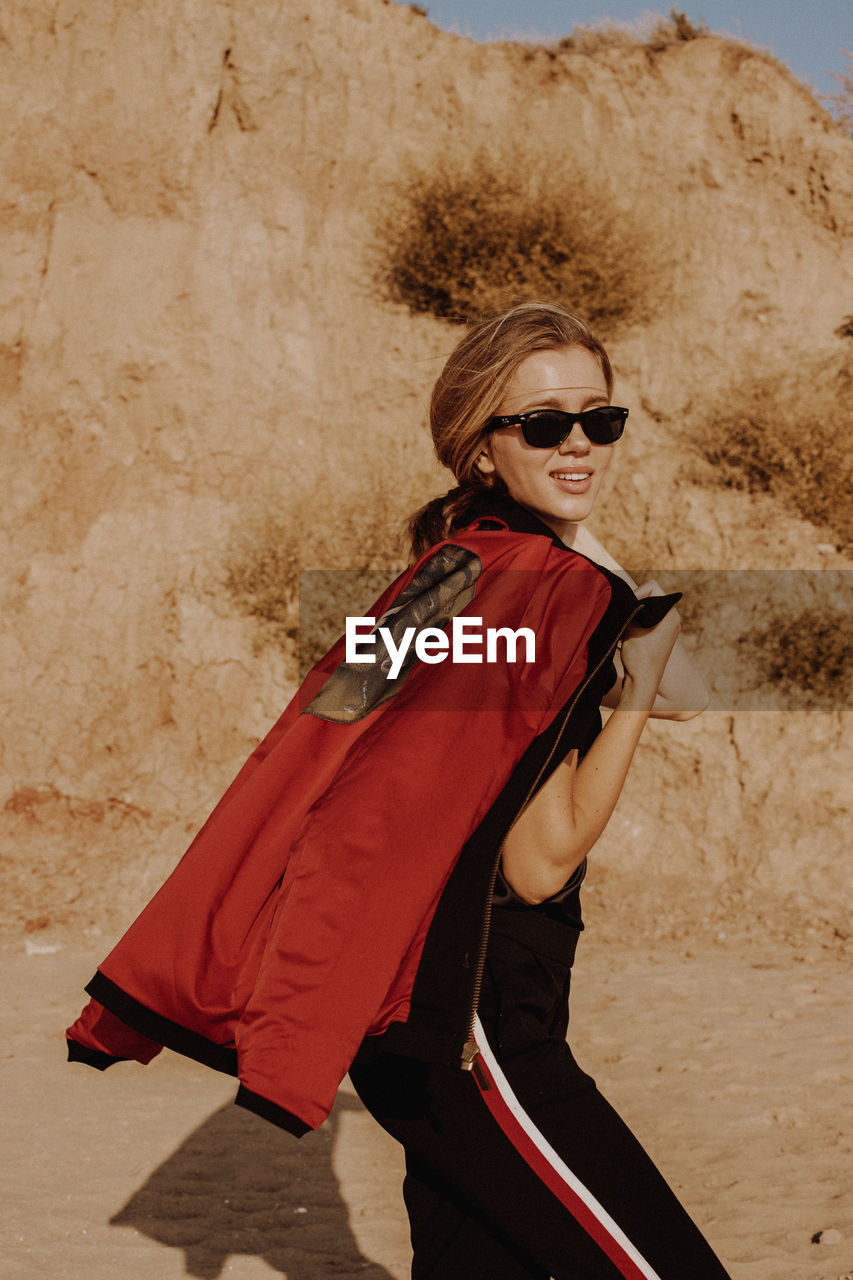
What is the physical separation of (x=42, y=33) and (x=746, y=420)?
273 inches

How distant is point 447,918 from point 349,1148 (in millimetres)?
3482

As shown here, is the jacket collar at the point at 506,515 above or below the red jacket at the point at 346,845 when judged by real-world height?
above

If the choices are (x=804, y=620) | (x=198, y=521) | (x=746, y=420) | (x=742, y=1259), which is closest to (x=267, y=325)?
(x=198, y=521)

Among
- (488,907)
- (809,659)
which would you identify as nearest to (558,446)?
(488,907)

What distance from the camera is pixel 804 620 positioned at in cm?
815

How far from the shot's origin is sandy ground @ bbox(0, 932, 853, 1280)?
352 centimetres

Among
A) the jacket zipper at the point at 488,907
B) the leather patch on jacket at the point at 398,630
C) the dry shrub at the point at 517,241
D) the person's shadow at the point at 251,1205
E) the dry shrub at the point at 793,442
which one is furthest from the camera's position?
the dry shrub at the point at 517,241

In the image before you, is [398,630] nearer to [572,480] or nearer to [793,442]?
[572,480]

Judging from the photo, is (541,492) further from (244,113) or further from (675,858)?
(244,113)

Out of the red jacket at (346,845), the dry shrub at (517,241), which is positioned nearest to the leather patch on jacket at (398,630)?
the red jacket at (346,845)

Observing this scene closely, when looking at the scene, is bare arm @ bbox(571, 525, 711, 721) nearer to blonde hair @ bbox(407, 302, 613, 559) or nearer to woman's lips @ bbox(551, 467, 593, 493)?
woman's lips @ bbox(551, 467, 593, 493)

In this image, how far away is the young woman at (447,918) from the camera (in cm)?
125

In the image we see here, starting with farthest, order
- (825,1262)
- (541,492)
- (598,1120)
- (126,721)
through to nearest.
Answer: (126,721) → (825,1262) → (541,492) → (598,1120)

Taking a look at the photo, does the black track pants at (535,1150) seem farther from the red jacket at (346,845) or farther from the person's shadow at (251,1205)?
the person's shadow at (251,1205)
